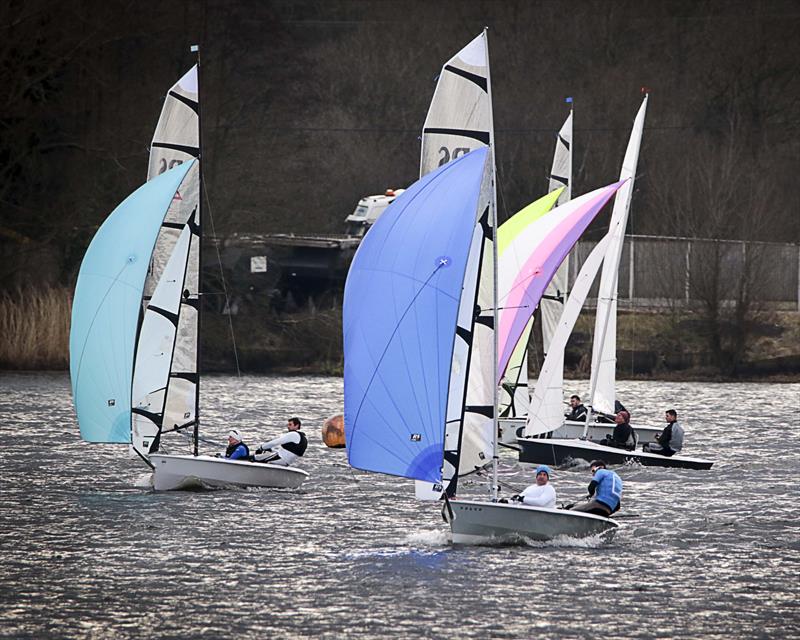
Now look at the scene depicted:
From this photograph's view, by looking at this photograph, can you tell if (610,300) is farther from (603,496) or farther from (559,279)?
(603,496)

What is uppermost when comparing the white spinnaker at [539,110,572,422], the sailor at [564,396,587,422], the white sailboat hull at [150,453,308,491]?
the white spinnaker at [539,110,572,422]

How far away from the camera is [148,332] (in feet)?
73.5

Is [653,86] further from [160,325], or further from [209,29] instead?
[160,325]

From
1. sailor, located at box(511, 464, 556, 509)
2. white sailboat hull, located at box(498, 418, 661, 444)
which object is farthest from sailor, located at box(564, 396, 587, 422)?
sailor, located at box(511, 464, 556, 509)

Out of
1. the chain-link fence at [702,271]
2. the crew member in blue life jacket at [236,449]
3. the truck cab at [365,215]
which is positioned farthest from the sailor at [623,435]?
the truck cab at [365,215]

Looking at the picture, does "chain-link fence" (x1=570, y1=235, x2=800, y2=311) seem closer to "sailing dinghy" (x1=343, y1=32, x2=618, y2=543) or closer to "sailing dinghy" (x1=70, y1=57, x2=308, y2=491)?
"sailing dinghy" (x1=70, y1=57, x2=308, y2=491)

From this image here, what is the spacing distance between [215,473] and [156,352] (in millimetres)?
1843

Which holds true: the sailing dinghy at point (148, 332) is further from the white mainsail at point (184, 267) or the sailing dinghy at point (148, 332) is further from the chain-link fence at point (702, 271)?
the chain-link fence at point (702, 271)

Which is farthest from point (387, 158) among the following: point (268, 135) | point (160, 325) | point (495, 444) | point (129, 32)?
point (495, 444)

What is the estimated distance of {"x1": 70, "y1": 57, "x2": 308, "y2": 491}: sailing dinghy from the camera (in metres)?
22.0

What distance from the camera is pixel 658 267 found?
48.5 metres

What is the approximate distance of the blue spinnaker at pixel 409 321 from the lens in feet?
56.9

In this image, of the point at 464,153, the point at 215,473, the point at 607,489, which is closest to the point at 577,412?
the point at 215,473

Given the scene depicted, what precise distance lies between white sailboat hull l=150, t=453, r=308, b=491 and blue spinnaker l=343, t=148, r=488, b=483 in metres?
4.76
